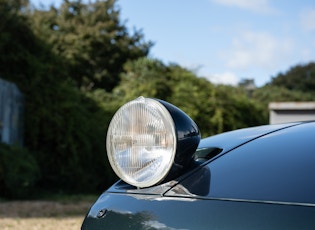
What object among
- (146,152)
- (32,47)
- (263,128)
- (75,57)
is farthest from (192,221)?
(75,57)

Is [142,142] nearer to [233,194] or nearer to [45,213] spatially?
[233,194]

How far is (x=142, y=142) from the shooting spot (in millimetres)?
1401

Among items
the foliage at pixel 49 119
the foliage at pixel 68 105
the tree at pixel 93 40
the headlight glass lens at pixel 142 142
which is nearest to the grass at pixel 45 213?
the foliage at pixel 68 105

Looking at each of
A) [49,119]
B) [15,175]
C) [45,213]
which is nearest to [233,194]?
[45,213]

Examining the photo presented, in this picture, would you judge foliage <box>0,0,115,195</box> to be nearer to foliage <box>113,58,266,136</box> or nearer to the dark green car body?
foliage <box>113,58,266,136</box>

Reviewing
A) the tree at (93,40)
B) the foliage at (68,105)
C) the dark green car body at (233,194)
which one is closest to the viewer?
the dark green car body at (233,194)

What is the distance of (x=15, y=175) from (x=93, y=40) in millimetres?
12618

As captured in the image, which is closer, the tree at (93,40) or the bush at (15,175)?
the bush at (15,175)

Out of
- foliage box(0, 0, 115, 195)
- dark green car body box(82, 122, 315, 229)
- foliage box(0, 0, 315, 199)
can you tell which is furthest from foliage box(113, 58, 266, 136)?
dark green car body box(82, 122, 315, 229)

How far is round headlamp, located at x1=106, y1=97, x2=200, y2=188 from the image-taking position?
4.38 ft

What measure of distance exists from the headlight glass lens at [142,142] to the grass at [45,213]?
3637 millimetres

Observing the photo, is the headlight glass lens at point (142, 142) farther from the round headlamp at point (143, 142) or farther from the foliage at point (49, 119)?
the foliage at point (49, 119)

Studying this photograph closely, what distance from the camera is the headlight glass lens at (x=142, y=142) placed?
4.39 feet

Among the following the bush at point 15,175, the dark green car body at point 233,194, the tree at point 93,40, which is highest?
the tree at point 93,40
